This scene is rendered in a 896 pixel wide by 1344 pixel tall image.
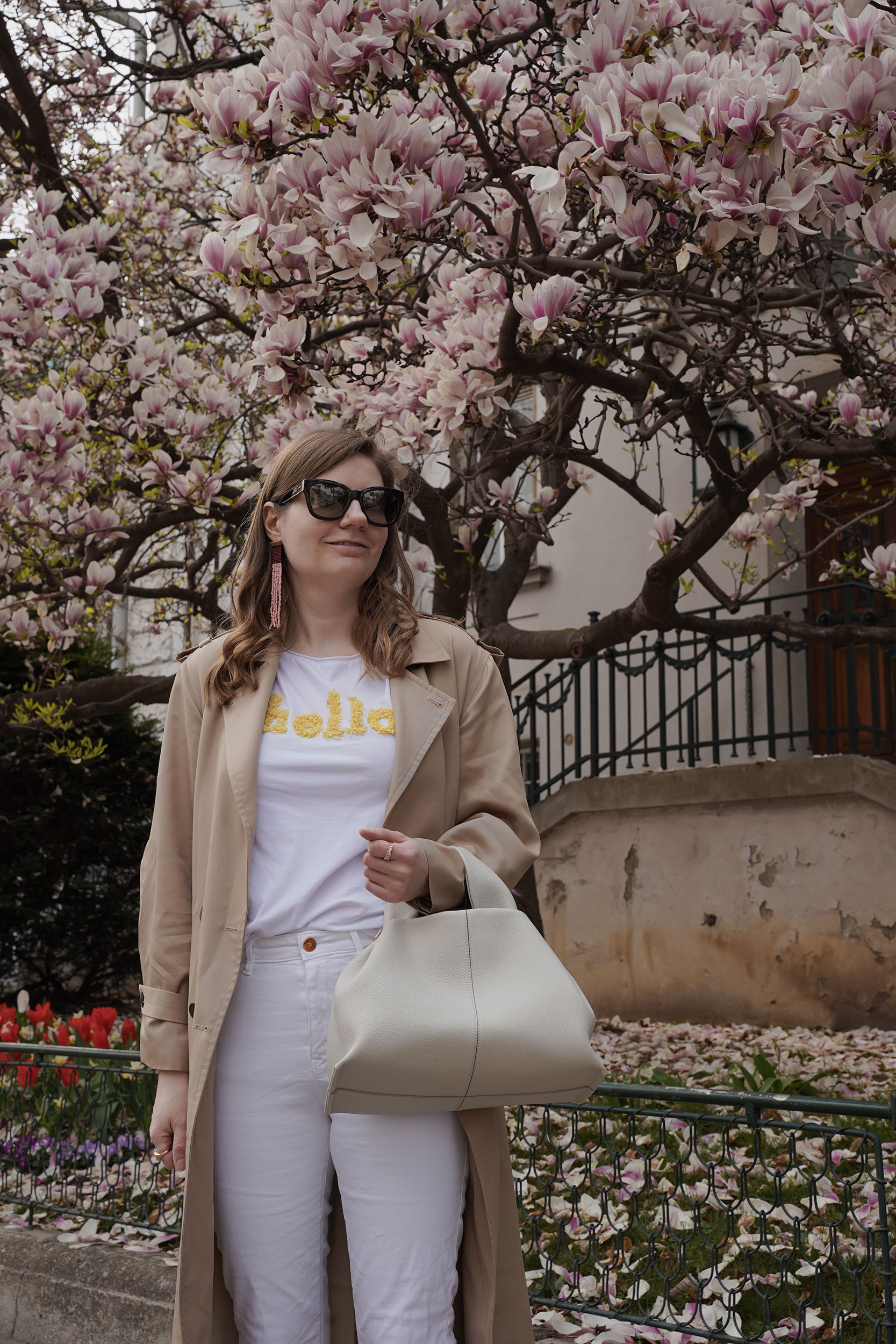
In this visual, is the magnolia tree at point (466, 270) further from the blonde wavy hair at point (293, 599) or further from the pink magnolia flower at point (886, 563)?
the blonde wavy hair at point (293, 599)

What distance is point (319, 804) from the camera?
212 centimetres

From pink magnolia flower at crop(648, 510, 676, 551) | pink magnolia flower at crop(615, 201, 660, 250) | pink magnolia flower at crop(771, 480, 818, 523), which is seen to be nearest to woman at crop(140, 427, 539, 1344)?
pink magnolia flower at crop(615, 201, 660, 250)

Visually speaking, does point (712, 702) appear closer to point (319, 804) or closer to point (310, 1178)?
point (319, 804)

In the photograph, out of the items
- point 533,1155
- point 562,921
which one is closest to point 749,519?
point 533,1155

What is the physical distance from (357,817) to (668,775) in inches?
231

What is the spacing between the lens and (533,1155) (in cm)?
344

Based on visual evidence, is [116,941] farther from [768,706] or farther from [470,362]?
[470,362]

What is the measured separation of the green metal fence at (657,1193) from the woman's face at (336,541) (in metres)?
1.51

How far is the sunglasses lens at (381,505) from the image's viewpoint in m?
2.27

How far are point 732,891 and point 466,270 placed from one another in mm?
4769

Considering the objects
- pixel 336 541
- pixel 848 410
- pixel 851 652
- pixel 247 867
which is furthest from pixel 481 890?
pixel 851 652

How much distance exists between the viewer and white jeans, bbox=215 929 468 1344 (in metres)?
1.88

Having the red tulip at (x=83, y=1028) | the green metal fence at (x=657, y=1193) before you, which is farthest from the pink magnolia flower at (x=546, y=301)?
the red tulip at (x=83, y=1028)

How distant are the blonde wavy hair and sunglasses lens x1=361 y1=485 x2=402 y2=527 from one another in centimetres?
7
